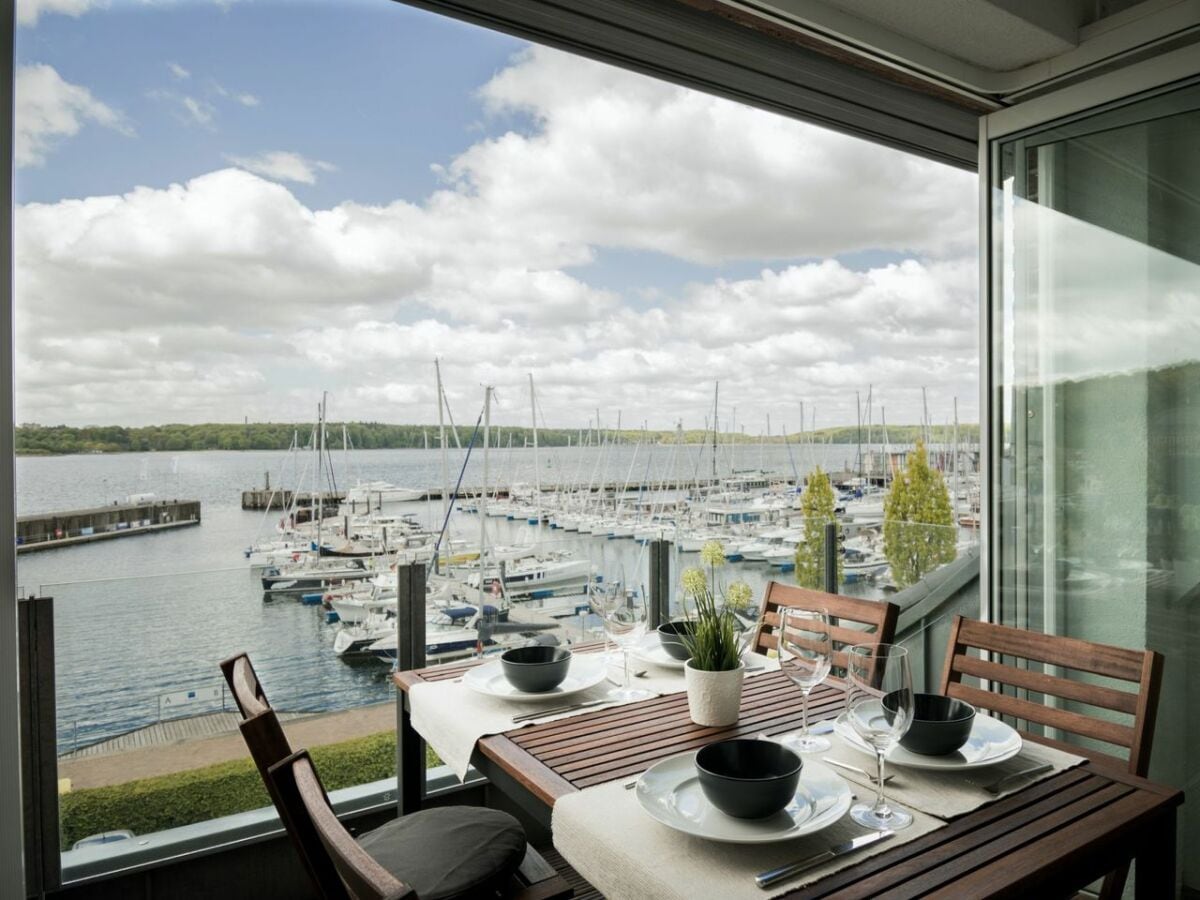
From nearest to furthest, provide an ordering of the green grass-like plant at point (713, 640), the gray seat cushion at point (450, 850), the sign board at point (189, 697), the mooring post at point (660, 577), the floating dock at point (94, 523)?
the gray seat cushion at point (450, 850), the green grass-like plant at point (713, 640), the sign board at point (189, 697), the floating dock at point (94, 523), the mooring post at point (660, 577)

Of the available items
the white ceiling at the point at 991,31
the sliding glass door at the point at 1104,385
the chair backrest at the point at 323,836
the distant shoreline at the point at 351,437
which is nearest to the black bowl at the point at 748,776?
the chair backrest at the point at 323,836

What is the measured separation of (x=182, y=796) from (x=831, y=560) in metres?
2.50

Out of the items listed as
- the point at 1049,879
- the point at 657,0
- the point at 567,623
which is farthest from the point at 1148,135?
the point at 567,623

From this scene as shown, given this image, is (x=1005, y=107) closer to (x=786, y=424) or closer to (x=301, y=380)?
(x=786, y=424)

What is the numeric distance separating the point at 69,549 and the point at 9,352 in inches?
183

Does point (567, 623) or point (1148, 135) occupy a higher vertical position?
point (1148, 135)

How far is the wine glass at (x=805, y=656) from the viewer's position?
4.22 feet

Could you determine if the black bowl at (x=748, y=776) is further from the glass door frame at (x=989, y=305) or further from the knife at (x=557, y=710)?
the glass door frame at (x=989, y=305)

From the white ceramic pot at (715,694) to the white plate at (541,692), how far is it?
0.27 metres

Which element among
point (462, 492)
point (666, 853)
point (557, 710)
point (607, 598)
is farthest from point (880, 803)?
point (462, 492)

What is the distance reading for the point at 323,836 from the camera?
918 mm

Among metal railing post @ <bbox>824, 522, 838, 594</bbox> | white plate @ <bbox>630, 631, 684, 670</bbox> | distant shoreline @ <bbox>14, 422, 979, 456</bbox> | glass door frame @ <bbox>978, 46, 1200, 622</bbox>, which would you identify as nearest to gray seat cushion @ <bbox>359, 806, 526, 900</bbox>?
white plate @ <bbox>630, 631, 684, 670</bbox>

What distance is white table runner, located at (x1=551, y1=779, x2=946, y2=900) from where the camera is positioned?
0.91m

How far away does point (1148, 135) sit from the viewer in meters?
1.95
